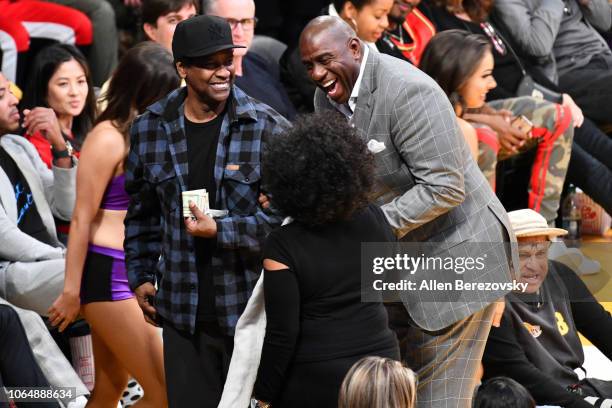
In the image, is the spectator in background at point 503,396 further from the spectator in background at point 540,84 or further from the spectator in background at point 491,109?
the spectator in background at point 540,84

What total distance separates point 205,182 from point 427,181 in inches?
26.5

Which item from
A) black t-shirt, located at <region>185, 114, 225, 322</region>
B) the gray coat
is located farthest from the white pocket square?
the gray coat

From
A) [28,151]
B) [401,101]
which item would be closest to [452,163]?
[401,101]

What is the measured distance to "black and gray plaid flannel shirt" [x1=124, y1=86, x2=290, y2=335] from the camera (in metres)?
3.33

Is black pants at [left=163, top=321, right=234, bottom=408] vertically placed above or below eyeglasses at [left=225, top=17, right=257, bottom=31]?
below

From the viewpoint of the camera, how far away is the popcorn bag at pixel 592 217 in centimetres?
661

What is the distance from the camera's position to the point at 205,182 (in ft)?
11.0

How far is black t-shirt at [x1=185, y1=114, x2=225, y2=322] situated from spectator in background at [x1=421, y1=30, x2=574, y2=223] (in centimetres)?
172

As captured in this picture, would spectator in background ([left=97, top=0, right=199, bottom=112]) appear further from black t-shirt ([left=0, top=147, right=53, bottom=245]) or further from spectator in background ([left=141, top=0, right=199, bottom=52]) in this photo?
black t-shirt ([left=0, top=147, right=53, bottom=245])

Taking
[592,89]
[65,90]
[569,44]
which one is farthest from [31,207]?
[569,44]

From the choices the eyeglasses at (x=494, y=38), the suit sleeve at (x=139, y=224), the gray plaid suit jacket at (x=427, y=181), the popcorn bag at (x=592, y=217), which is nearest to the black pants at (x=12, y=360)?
the suit sleeve at (x=139, y=224)

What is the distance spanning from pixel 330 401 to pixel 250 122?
968 millimetres

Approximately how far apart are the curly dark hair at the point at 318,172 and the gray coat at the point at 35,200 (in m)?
1.79

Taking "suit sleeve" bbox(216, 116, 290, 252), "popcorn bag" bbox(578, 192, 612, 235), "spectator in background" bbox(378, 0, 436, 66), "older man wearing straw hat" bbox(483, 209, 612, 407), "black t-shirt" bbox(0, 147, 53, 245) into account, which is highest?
"suit sleeve" bbox(216, 116, 290, 252)
